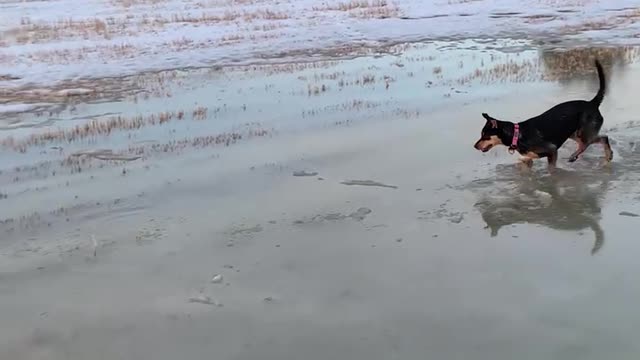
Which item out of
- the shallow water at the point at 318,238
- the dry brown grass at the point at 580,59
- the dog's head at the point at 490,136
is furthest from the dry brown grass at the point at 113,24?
the dog's head at the point at 490,136

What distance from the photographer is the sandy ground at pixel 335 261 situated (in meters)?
4.39

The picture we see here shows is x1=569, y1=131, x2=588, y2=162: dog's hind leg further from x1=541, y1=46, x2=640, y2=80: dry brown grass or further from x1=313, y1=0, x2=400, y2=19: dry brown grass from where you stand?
x1=313, y1=0, x2=400, y2=19: dry brown grass

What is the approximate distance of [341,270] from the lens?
5328 mm

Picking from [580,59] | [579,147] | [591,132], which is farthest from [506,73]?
[591,132]

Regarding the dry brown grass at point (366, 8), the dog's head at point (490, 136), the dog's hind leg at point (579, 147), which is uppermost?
the dry brown grass at point (366, 8)

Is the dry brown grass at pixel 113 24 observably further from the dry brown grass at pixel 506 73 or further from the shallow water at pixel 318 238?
the shallow water at pixel 318 238

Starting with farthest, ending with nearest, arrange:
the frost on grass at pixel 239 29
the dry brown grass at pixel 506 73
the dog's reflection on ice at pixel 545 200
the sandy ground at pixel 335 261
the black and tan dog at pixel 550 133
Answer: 1. the frost on grass at pixel 239 29
2. the dry brown grass at pixel 506 73
3. the black and tan dog at pixel 550 133
4. the dog's reflection on ice at pixel 545 200
5. the sandy ground at pixel 335 261

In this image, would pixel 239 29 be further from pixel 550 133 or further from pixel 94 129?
pixel 550 133

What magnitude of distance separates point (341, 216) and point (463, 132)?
3069 millimetres

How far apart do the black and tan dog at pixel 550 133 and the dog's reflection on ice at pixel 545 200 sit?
9.8 inches

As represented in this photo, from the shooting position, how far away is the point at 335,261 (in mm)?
5492

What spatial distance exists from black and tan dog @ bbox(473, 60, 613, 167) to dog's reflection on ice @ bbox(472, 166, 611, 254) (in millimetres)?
248

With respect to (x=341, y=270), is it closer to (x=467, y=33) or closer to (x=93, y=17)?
(x=467, y=33)

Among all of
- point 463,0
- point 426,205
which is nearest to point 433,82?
point 426,205
